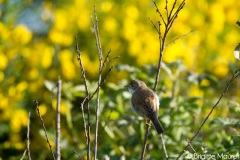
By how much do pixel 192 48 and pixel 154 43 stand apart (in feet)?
1.70

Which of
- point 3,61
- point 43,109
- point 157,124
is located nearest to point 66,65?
point 43,109

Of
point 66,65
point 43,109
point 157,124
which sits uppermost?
point 66,65

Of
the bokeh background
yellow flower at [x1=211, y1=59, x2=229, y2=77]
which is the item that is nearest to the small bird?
the bokeh background

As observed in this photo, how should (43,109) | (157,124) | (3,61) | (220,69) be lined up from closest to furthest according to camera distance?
(157,124) → (3,61) → (43,109) → (220,69)

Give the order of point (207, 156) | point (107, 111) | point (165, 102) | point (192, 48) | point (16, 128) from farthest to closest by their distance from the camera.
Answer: point (192, 48) → point (16, 128) → point (107, 111) → point (165, 102) → point (207, 156)

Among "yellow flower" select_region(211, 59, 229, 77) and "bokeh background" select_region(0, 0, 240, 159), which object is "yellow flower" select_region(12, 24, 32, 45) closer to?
"bokeh background" select_region(0, 0, 240, 159)

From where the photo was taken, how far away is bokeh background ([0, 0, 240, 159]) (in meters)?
3.54

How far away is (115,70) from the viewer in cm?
516

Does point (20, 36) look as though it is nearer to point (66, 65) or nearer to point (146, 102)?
point (66, 65)

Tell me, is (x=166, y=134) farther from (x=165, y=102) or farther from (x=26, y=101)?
(x=26, y=101)

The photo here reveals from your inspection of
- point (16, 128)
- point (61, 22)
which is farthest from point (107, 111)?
point (61, 22)

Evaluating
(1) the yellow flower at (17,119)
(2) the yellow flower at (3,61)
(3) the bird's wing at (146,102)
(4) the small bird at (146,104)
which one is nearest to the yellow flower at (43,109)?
(1) the yellow flower at (17,119)

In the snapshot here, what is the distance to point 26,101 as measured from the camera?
16.8 ft

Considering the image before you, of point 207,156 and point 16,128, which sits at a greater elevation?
point 16,128
